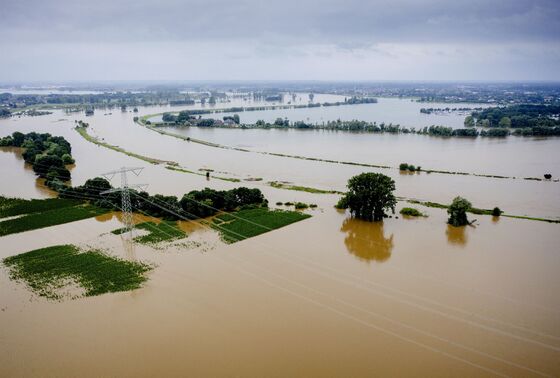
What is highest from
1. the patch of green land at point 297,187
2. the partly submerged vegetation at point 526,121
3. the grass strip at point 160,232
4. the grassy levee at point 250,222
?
the partly submerged vegetation at point 526,121

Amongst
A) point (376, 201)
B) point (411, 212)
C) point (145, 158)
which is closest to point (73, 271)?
point (376, 201)

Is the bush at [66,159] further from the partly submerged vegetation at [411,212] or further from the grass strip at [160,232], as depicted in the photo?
the partly submerged vegetation at [411,212]

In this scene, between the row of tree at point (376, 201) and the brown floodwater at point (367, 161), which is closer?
the row of tree at point (376, 201)

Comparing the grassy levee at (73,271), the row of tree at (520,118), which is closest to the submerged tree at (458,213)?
the grassy levee at (73,271)

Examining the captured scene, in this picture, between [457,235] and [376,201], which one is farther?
[376,201]

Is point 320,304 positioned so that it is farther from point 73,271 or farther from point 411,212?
point 411,212

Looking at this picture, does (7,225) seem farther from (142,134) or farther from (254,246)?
(142,134)

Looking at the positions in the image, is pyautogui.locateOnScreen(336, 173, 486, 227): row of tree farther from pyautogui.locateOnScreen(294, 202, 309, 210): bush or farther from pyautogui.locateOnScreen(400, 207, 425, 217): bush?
pyautogui.locateOnScreen(294, 202, 309, 210): bush
